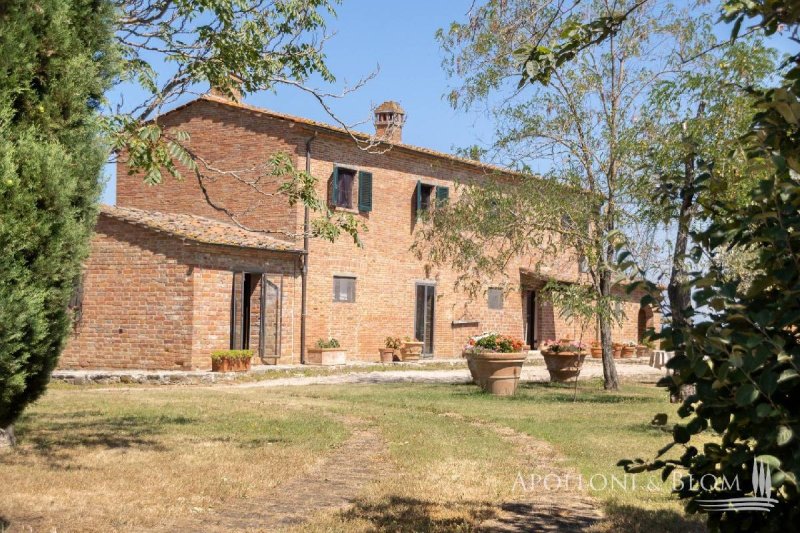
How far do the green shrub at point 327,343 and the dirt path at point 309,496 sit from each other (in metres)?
13.9

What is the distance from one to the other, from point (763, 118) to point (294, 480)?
536cm

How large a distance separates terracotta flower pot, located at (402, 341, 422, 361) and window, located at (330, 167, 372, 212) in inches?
174

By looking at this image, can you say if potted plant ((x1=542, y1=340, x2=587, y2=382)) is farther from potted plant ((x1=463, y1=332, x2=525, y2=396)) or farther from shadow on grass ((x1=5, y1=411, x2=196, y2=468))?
shadow on grass ((x1=5, y1=411, x2=196, y2=468))

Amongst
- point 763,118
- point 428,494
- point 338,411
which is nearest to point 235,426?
point 338,411

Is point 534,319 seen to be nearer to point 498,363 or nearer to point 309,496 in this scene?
point 498,363

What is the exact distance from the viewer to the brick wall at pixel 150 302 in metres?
19.9

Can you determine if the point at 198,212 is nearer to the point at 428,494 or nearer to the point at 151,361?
the point at 151,361

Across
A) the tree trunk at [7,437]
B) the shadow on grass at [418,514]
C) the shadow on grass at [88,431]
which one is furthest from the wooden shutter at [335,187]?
the shadow on grass at [418,514]

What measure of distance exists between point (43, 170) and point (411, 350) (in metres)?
20.6

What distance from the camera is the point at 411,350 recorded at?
25719 millimetres

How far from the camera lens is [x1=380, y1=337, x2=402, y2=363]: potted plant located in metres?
25.3

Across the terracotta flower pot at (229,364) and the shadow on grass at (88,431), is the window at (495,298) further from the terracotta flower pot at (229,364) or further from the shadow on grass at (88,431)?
the shadow on grass at (88,431)

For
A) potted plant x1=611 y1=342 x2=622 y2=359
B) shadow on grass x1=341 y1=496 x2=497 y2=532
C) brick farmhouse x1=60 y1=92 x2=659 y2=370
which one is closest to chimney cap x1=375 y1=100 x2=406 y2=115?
brick farmhouse x1=60 y1=92 x2=659 y2=370

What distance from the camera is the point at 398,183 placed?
26.1 meters
